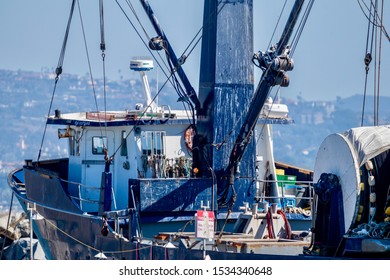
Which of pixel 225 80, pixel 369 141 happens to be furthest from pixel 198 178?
pixel 369 141

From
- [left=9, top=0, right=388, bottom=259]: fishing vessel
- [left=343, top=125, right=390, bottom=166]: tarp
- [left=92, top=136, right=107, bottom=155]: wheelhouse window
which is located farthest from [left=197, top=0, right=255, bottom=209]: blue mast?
[left=343, top=125, right=390, bottom=166]: tarp

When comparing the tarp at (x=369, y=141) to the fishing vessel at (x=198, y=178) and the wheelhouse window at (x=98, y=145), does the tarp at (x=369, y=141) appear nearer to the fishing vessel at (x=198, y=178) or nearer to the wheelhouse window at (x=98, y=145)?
the fishing vessel at (x=198, y=178)

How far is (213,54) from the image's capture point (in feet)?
98.7

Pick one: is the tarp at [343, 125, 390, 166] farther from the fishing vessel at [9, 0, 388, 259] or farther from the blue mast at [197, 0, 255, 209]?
the blue mast at [197, 0, 255, 209]

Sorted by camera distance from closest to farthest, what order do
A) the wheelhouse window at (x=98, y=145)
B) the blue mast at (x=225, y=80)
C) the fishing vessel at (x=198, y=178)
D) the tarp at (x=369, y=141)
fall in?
the tarp at (x=369, y=141), the fishing vessel at (x=198, y=178), the blue mast at (x=225, y=80), the wheelhouse window at (x=98, y=145)

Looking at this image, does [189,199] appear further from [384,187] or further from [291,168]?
[291,168]

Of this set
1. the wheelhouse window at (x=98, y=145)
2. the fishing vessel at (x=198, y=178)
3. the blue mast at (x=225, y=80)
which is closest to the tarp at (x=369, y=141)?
the fishing vessel at (x=198, y=178)

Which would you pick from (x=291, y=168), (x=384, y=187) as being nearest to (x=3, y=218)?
(x=291, y=168)

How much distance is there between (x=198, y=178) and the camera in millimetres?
29312

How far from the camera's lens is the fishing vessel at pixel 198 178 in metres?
26.2

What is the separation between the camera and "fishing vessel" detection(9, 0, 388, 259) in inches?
1032

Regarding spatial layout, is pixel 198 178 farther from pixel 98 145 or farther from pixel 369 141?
pixel 369 141
